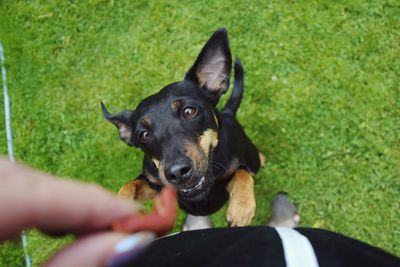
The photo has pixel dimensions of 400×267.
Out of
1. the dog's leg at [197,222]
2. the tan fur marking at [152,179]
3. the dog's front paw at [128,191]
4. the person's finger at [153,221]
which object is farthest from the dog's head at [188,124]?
the person's finger at [153,221]

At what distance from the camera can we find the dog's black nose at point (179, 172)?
289 centimetres

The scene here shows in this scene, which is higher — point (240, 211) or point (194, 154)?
point (194, 154)

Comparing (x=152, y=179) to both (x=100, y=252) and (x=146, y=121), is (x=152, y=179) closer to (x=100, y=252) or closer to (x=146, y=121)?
(x=146, y=121)

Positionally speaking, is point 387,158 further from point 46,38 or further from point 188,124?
point 46,38

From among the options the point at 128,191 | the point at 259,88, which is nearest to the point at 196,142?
the point at 128,191

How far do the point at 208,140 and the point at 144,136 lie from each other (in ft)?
1.51

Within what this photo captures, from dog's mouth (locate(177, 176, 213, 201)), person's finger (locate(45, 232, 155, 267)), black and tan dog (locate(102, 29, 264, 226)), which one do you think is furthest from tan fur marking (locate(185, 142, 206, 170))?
person's finger (locate(45, 232, 155, 267))

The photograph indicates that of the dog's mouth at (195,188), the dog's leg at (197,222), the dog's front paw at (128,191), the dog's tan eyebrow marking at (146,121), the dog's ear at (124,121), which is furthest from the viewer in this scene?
the dog's leg at (197,222)

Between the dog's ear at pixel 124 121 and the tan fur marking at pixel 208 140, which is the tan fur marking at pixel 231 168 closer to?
the tan fur marking at pixel 208 140

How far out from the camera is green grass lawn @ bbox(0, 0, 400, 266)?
4445 millimetres

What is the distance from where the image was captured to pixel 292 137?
4.61 meters

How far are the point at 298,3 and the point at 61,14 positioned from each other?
8.55ft

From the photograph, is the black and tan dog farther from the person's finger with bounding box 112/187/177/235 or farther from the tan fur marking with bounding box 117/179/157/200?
the person's finger with bounding box 112/187/177/235

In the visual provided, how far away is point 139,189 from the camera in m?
3.63
